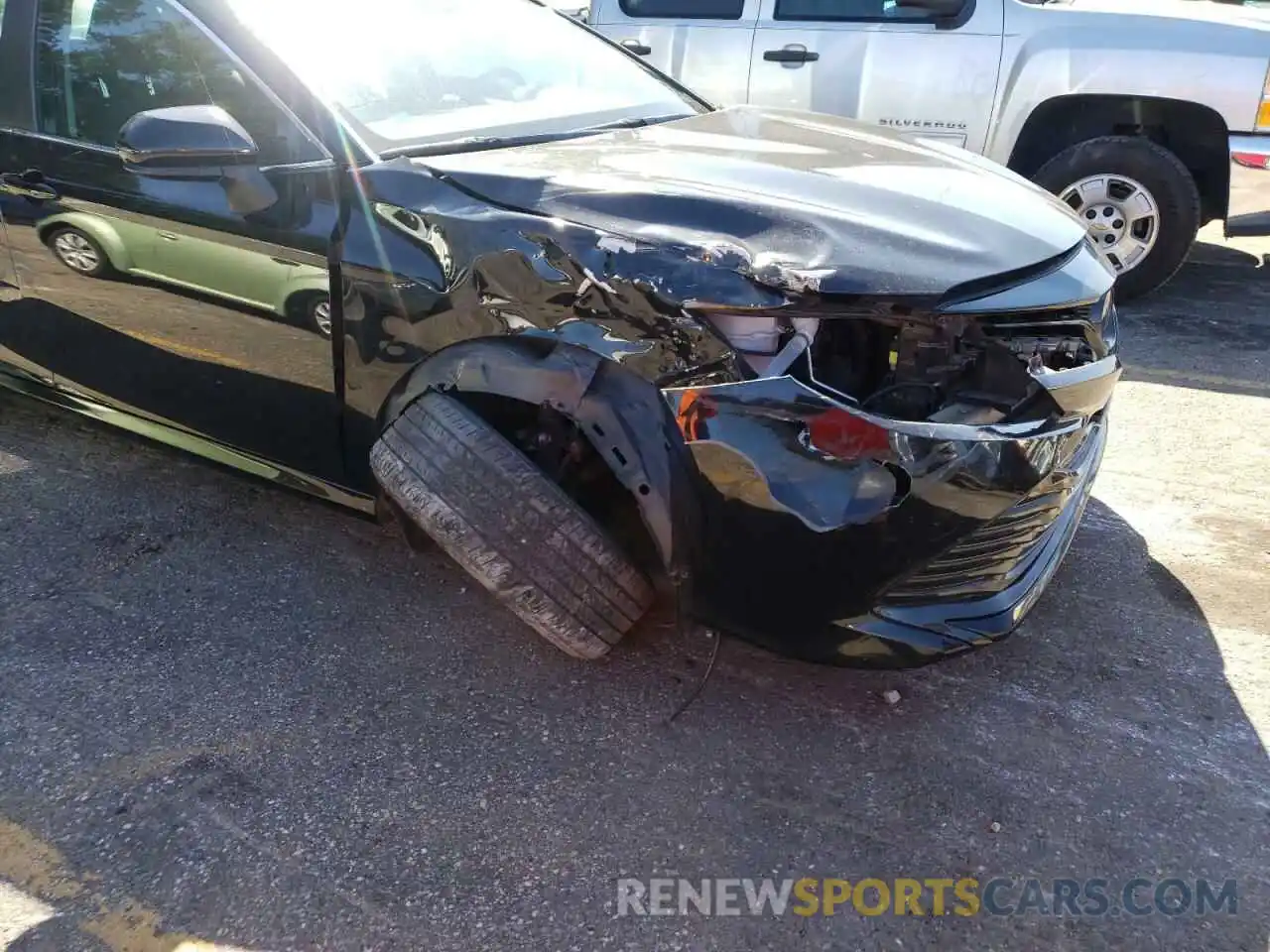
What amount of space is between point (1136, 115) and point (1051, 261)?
368cm

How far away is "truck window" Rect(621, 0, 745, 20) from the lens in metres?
5.88

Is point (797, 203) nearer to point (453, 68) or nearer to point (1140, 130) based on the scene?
point (453, 68)

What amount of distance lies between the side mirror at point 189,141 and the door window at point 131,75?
0.23ft

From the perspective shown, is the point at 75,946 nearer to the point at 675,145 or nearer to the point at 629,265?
the point at 629,265

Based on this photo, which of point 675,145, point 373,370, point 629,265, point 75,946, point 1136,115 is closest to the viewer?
point 75,946

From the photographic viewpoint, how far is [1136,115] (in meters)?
5.24

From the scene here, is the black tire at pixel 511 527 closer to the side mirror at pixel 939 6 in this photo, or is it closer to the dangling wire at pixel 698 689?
the dangling wire at pixel 698 689

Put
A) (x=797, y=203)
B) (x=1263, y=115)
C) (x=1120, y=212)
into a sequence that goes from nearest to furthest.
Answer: (x=797, y=203) < (x=1263, y=115) < (x=1120, y=212)

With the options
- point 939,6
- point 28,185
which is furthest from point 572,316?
point 939,6

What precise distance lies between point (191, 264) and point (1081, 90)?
4562mm

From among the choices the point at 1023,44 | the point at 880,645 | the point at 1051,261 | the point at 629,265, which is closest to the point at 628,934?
the point at 880,645

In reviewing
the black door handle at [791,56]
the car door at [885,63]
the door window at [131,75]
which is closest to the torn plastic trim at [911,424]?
the door window at [131,75]

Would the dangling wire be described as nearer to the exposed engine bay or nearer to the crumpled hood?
the exposed engine bay

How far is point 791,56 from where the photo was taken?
5.68 metres
